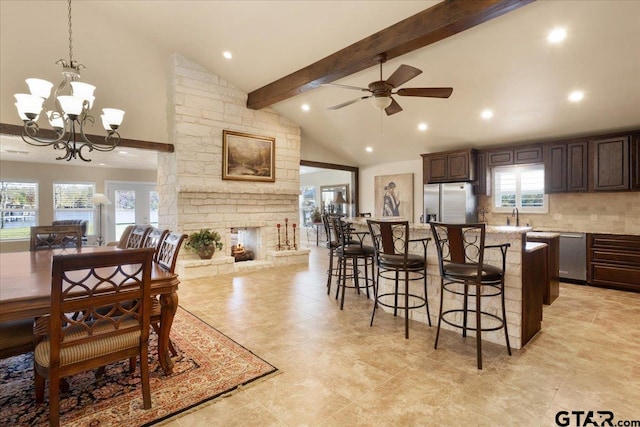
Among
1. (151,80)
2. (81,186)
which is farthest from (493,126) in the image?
(81,186)

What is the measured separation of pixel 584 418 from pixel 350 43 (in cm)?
429

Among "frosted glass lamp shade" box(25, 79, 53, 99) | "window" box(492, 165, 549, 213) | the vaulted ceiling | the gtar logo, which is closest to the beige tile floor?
the gtar logo

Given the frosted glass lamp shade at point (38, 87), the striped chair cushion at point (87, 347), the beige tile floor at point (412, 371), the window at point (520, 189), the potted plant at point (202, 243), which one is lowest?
the beige tile floor at point (412, 371)

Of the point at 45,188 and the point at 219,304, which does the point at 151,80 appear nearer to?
the point at 219,304

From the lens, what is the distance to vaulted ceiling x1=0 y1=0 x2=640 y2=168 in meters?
3.45

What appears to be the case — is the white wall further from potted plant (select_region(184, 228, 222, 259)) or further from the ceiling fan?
potted plant (select_region(184, 228, 222, 259))

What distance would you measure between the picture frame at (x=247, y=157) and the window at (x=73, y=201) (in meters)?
5.35

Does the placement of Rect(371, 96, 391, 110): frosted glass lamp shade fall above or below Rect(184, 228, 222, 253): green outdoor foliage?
above

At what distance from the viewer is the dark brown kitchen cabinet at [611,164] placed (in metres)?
4.61

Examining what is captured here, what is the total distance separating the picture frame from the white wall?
116 inches

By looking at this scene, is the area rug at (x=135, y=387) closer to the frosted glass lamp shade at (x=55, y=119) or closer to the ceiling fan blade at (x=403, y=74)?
the frosted glass lamp shade at (x=55, y=119)

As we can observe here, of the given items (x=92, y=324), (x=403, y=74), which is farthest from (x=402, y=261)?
(x=92, y=324)

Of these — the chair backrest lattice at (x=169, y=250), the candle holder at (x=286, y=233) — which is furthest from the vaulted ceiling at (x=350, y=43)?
the chair backrest lattice at (x=169, y=250)

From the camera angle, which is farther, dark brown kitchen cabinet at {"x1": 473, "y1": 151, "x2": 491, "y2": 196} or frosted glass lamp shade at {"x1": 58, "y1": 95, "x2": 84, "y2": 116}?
dark brown kitchen cabinet at {"x1": 473, "y1": 151, "x2": 491, "y2": 196}
